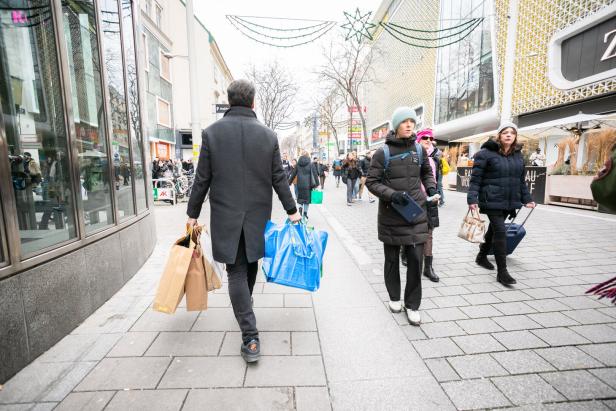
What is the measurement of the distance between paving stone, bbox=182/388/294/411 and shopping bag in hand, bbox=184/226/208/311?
0.68 metres

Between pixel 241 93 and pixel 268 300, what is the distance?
2141 millimetres

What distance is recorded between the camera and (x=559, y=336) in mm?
2840

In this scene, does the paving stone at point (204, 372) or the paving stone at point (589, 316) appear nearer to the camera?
the paving stone at point (204, 372)

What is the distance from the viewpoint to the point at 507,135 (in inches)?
155

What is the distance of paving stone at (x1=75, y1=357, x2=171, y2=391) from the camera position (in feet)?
7.39

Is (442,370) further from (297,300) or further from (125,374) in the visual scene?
(125,374)

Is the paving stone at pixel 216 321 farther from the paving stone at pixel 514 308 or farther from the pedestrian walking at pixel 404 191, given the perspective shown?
the paving stone at pixel 514 308

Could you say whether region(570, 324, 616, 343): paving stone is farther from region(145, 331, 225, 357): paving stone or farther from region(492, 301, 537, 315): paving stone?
region(145, 331, 225, 357): paving stone

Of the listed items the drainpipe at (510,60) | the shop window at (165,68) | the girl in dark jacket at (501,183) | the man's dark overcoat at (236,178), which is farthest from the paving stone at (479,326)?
the shop window at (165,68)

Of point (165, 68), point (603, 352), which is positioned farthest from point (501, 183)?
point (165, 68)

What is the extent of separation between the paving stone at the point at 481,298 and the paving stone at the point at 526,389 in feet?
4.08

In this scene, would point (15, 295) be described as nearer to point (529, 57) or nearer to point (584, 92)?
point (584, 92)

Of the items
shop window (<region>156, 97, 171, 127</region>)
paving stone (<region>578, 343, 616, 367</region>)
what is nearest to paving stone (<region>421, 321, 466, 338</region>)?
paving stone (<region>578, 343, 616, 367</region>)

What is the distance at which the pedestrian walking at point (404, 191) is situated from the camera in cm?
Answer: 302
